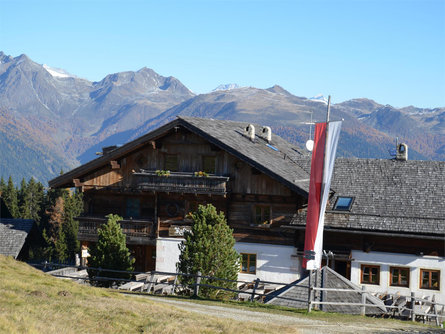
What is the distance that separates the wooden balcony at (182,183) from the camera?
4038 cm

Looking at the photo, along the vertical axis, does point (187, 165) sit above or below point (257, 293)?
above

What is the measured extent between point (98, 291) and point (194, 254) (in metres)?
7.26

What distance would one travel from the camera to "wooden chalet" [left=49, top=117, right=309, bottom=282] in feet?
131

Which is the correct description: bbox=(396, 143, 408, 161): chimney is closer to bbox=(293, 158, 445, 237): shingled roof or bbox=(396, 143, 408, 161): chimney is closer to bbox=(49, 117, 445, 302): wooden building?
bbox=(49, 117, 445, 302): wooden building

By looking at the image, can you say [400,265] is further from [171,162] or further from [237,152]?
[171,162]

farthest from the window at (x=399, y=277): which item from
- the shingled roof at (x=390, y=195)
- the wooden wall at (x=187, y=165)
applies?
the wooden wall at (x=187, y=165)

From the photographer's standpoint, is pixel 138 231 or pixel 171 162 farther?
pixel 171 162

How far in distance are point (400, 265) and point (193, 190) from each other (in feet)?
38.9

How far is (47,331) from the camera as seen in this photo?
17953mm

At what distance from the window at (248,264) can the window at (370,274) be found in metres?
5.94

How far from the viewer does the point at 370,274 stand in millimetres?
37812

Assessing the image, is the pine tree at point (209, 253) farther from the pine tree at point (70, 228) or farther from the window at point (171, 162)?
the pine tree at point (70, 228)

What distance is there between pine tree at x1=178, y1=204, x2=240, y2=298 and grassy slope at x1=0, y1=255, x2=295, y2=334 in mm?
6886

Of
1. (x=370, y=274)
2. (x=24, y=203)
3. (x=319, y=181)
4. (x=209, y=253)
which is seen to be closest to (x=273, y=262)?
(x=370, y=274)
